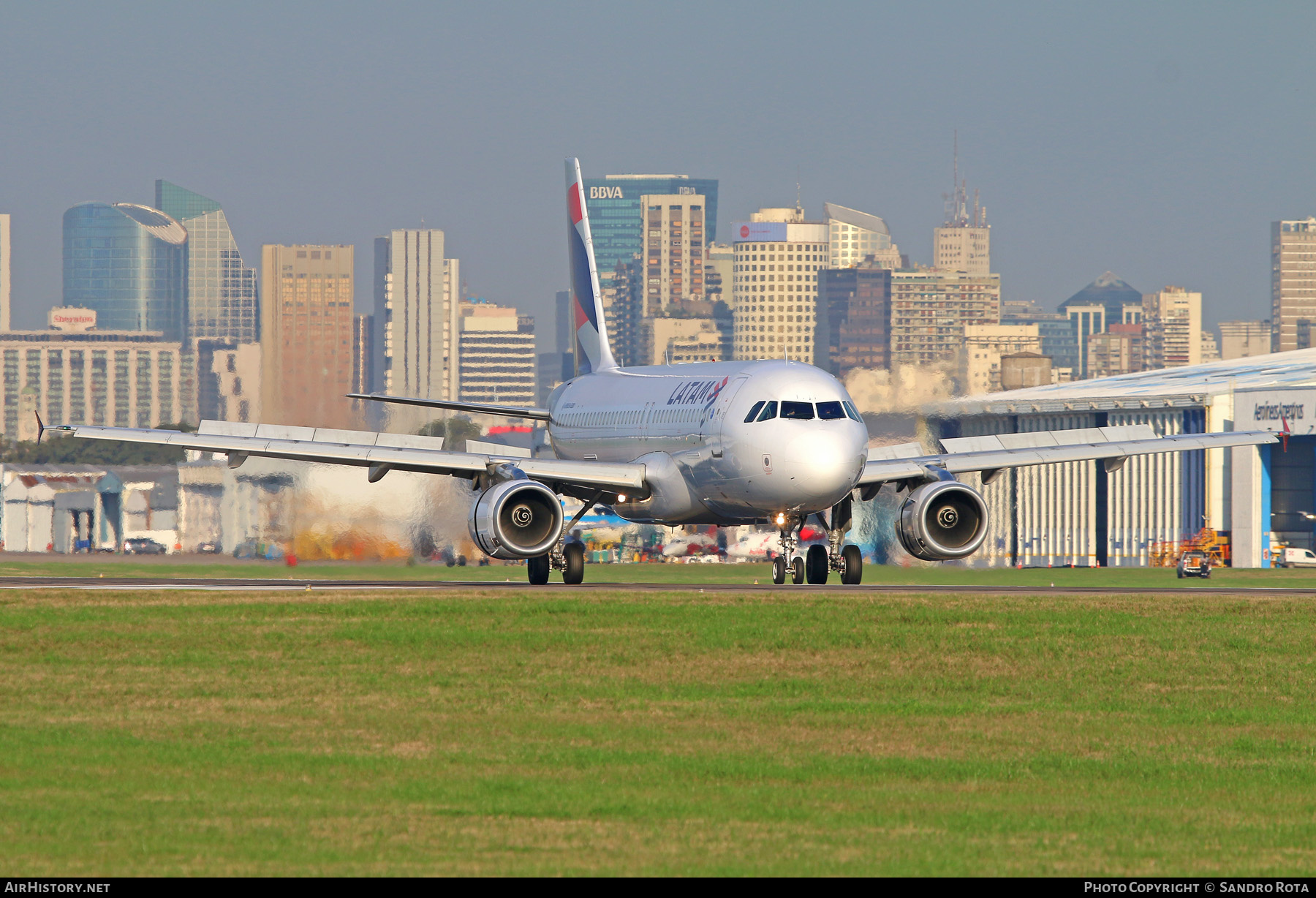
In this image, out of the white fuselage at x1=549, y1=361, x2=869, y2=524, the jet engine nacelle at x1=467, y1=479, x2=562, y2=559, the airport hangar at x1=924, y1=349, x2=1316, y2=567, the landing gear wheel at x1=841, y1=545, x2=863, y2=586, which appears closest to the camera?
the white fuselage at x1=549, y1=361, x2=869, y2=524

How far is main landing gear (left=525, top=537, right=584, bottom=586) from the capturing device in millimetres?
41188

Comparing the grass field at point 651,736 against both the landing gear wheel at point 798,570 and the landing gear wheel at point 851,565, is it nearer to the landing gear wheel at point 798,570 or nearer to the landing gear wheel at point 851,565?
the landing gear wheel at point 851,565

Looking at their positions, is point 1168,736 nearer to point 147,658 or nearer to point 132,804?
point 132,804

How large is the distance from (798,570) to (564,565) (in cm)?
510

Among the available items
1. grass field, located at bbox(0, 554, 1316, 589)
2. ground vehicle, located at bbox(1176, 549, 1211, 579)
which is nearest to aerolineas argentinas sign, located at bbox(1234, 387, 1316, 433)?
ground vehicle, located at bbox(1176, 549, 1211, 579)

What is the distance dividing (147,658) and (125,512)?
53.9m

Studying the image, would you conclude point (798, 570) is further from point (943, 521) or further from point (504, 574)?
point (504, 574)

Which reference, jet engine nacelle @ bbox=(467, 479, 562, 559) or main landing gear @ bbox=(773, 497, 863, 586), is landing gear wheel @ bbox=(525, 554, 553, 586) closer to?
jet engine nacelle @ bbox=(467, 479, 562, 559)

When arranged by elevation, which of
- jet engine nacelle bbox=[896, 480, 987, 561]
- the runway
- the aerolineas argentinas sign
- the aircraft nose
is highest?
the aerolineas argentinas sign

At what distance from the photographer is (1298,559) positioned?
9656cm

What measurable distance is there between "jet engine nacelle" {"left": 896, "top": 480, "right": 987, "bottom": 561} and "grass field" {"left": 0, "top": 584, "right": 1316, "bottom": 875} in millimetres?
8494

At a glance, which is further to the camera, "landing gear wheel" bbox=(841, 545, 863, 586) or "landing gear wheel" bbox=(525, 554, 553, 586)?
"landing gear wheel" bbox=(841, 545, 863, 586)

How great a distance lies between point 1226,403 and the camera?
345 ft

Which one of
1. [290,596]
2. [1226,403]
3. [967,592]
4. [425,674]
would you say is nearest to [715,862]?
[425,674]
